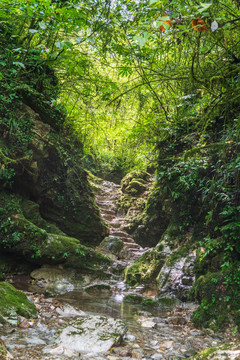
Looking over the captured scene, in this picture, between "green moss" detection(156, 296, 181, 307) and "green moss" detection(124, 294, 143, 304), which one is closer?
"green moss" detection(156, 296, 181, 307)

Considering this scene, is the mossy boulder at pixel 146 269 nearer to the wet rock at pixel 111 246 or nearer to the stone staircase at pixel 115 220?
the stone staircase at pixel 115 220

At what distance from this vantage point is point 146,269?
6926mm

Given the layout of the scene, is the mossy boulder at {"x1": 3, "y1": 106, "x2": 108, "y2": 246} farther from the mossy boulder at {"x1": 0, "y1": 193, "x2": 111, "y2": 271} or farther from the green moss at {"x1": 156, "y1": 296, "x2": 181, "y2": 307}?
the green moss at {"x1": 156, "y1": 296, "x2": 181, "y2": 307}

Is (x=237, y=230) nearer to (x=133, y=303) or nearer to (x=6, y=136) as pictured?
(x=133, y=303)

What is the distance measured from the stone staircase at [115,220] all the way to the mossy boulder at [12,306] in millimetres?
5285

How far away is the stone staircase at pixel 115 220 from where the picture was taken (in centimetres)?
885

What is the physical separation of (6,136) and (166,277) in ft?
17.2

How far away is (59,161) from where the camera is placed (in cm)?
821

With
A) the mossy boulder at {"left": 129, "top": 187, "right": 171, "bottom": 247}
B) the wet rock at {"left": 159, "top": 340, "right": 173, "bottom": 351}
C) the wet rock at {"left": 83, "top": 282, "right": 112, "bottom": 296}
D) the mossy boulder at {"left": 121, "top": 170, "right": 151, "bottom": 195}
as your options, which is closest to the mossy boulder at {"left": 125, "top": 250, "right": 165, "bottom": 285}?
the wet rock at {"left": 83, "top": 282, "right": 112, "bottom": 296}

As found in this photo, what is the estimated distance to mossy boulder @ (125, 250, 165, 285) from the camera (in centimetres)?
668

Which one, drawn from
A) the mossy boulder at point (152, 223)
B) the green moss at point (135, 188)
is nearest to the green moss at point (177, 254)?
the mossy boulder at point (152, 223)

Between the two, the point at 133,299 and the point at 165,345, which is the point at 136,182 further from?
the point at 165,345

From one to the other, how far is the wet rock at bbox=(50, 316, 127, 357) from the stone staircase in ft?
17.7

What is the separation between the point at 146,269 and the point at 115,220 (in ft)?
15.3
